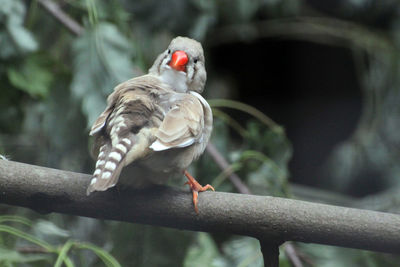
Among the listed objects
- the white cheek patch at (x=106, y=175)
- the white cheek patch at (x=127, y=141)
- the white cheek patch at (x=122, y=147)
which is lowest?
the white cheek patch at (x=106, y=175)

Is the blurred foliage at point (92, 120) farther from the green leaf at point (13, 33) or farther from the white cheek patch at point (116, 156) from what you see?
the white cheek patch at point (116, 156)

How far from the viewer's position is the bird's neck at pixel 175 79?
8.32 feet

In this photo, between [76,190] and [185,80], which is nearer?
[76,190]

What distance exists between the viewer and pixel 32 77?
3221 millimetres

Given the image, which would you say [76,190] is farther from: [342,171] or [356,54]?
[356,54]

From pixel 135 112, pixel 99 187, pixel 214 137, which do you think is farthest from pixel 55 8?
pixel 99 187

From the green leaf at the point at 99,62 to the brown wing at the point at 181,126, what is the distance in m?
0.71

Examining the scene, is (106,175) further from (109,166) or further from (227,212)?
(227,212)

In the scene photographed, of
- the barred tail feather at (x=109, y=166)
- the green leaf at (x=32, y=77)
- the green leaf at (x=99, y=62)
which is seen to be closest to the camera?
the barred tail feather at (x=109, y=166)

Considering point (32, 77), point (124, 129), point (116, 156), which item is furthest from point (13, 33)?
A: point (116, 156)

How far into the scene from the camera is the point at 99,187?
5.87ft

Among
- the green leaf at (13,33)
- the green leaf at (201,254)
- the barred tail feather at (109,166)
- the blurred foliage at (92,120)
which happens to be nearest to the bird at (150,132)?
the barred tail feather at (109,166)

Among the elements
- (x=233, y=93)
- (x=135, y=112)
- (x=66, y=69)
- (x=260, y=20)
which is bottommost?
(x=135, y=112)

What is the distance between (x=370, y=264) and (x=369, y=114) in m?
1.98
